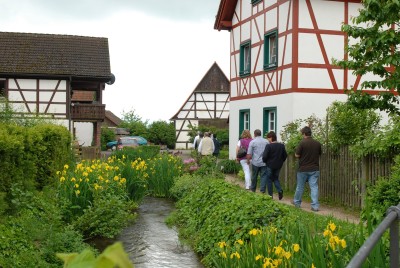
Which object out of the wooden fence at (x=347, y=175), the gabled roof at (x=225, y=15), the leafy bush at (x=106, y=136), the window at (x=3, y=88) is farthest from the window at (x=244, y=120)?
the leafy bush at (x=106, y=136)

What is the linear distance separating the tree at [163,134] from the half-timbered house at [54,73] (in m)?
16.2

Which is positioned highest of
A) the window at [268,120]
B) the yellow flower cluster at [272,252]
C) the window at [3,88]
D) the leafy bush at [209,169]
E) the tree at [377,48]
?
the window at [3,88]

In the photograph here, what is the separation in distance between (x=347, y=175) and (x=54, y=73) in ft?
77.2

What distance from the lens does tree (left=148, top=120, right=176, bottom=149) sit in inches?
2098

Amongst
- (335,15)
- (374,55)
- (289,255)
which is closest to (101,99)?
(335,15)

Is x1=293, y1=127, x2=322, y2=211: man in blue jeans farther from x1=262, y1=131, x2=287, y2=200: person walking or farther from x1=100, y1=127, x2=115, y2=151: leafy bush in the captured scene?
x1=100, y1=127, x2=115, y2=151: leafy bush

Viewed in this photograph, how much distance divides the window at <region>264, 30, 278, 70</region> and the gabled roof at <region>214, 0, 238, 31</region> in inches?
139

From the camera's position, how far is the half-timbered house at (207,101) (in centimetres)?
5197

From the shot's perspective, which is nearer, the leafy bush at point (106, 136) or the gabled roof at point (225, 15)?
the gabled roof at point (225, 15)

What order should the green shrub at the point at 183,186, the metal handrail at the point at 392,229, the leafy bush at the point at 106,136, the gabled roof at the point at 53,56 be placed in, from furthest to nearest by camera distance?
the leafy bush at the point at 106,136, the gabled roof at the point at 53,56, the green shrub at the point at 183,186, the metal handrail at the point at 392,229

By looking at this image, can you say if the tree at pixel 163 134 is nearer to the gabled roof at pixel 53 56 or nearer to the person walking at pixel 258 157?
the gabled roof at pixel 53 56

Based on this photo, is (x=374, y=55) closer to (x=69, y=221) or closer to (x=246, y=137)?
(x=246, y=137)

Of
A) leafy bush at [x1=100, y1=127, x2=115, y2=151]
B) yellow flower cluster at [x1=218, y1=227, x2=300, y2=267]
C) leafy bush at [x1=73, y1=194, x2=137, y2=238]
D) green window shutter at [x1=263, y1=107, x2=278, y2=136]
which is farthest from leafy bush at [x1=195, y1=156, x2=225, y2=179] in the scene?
leafy bush at [x1=100, y1=127, x2=115, y2=151]

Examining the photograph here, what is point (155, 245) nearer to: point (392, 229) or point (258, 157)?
point (258, 157)
